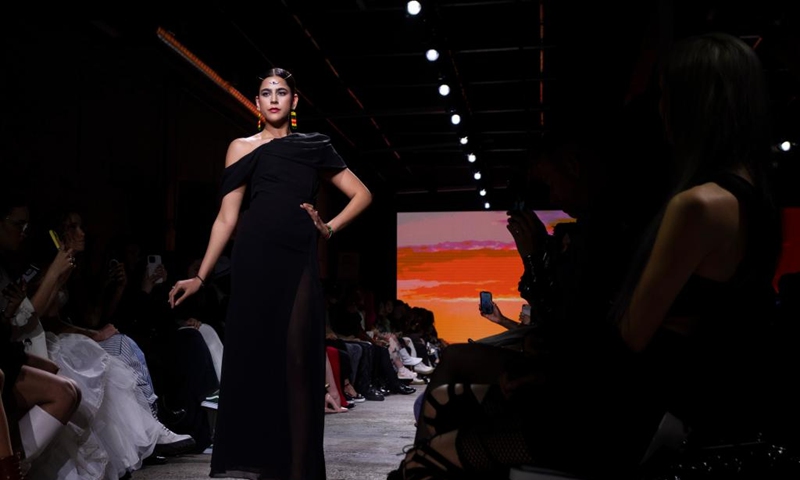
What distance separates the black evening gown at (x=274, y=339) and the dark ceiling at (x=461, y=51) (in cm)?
235

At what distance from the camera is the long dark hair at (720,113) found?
1136mm

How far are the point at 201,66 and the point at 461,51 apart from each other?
265 centimetres

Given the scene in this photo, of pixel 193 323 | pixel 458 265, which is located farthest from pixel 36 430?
pixel 458 265

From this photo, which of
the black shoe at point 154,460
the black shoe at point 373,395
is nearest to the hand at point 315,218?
the black shoe at point 154,460

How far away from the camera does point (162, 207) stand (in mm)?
6051

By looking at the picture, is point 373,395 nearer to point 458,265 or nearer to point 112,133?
point 112,133

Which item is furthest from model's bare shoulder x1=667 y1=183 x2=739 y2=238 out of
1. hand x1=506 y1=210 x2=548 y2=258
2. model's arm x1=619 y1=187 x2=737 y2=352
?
hand x1=506 y1=210 x2=548 y2=258

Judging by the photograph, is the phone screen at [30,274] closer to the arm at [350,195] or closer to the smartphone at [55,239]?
the smartphone at [55,239]

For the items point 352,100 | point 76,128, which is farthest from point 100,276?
point 352,100

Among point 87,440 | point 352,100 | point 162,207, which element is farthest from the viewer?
point 352,100

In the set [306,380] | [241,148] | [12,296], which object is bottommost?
[306,380]

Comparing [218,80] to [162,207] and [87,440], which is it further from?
[87,440]

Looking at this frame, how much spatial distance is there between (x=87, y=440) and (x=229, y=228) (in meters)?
1.11

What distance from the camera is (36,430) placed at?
2.52 m
